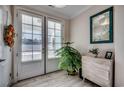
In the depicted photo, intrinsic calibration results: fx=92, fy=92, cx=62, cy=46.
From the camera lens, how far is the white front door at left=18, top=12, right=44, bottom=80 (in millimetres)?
2828

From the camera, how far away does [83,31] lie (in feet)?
11.1

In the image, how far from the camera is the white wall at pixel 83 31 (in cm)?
286

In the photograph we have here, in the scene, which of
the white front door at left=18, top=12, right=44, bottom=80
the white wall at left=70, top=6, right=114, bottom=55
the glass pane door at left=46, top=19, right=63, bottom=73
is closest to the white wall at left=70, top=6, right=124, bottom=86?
the white wall at left=70, top=6, right=114, bottom=55

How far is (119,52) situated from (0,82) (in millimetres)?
2255

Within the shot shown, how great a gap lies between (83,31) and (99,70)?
1.63 meters

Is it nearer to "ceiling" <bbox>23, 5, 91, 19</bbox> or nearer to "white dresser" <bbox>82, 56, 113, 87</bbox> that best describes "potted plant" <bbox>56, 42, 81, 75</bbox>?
"white dresser" <bbox>82, 56, 113, 87</bbox>

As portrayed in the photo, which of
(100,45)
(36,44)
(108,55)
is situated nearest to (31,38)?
(36,44)

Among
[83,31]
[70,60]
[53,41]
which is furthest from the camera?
[53,41]

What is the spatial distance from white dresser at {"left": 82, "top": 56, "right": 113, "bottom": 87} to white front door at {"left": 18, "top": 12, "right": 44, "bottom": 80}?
162 cm

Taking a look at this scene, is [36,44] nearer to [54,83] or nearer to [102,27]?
[54,83]

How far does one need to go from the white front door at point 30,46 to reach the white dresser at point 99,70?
5.33ft

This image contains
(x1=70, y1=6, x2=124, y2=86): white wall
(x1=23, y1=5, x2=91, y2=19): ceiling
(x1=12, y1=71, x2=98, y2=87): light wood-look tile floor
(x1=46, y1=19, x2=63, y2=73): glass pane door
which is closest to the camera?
(x1=70, y1=6, x2=124, y2=86): white wall
